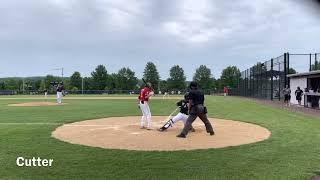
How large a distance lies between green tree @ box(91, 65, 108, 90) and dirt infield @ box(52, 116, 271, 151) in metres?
89.7

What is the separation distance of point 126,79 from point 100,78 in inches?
290

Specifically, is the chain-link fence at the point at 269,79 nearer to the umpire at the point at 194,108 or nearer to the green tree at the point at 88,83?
the umpire at the point at 194,108

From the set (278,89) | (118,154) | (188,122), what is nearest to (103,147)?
(118,154)

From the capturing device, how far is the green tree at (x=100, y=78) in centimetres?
10491

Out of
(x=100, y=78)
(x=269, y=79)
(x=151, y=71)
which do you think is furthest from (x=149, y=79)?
(x=269, y=79)

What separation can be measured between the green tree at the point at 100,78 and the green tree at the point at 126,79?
13.2ft

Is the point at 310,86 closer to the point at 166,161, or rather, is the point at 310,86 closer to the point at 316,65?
the point at 316,65

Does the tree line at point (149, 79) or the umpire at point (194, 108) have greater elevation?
the tree line at point (149, 79)

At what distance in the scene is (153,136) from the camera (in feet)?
41.8

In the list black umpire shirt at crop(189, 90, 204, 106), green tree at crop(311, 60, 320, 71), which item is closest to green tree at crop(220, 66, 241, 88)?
green tree at crop(311, 60, 320, 71)

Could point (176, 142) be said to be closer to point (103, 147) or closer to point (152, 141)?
point (152, 141)

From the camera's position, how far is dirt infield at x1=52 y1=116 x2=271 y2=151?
1097 centimetres

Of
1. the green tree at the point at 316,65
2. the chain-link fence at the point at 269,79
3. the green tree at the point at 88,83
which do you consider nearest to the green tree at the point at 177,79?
the green tree at the point at 88,83

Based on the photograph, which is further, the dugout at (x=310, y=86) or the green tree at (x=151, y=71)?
the green tree at (x=151, y=71)
